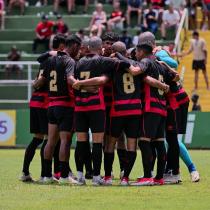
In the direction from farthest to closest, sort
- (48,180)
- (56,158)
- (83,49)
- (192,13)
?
1. (192,13)
2. (56,158)
3. (83,49)
4. (48,180)

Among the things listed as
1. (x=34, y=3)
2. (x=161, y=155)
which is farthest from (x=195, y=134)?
(x=34, y=3)

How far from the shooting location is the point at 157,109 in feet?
47.0

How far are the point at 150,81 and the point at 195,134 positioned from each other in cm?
1023

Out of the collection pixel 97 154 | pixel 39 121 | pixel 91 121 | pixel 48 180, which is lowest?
pixel 48 180

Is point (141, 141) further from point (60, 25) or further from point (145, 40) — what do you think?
point (60, 25)

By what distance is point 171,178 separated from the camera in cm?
1504

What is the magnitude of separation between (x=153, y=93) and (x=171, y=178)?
1.53 metres

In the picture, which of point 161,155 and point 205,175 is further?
point 205,175

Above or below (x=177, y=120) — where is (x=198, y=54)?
below

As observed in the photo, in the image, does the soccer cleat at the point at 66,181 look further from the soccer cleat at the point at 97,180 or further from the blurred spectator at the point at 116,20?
the blurred spectator at the point at 116,20

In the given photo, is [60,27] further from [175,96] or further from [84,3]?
[175,96]

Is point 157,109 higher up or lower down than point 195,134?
higher up

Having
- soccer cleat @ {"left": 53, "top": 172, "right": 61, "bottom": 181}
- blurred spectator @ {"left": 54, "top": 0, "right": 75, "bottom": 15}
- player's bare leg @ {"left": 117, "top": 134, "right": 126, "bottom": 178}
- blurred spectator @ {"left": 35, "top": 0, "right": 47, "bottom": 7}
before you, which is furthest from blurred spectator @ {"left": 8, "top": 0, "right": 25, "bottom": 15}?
soccer cleat @ {"left": 53, "top": 172, "right": 61, "bottom": 181}

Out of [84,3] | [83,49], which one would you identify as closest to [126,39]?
[84,3]
